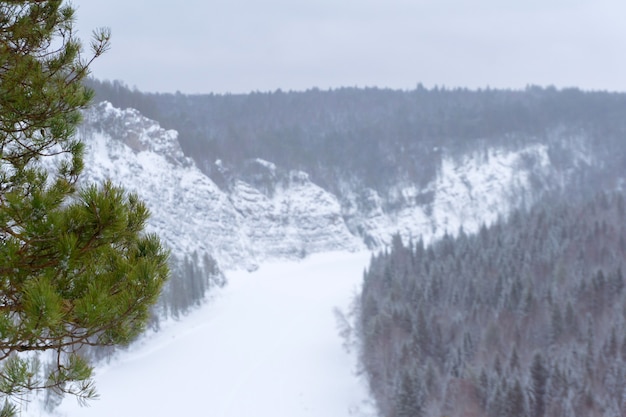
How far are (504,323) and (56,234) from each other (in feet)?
173

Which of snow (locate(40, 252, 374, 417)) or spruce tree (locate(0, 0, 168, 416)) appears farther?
snow (locate(40, 252, 374, 417))

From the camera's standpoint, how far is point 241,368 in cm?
5084

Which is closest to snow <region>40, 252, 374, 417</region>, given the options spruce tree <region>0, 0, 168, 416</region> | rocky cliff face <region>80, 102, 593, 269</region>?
rocky cliff face <region>80, 102, 593, 269</region>

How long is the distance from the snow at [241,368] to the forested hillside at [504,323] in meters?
3.82

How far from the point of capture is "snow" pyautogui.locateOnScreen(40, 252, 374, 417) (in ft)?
136

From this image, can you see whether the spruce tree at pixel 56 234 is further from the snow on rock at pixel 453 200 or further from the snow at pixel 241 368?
the snow on rock at pixel 453 200

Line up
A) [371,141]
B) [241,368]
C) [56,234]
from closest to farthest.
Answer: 1. [56,234]
2. [241,368]
3. [371,141]

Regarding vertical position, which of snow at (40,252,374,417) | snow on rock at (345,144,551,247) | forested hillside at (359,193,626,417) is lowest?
snow at (40,252,374,417)

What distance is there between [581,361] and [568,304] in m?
10.0

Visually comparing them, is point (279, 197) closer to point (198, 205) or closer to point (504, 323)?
point (198, 205)

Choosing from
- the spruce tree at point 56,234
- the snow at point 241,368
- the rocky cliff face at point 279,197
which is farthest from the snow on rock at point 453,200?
the spruce tree at point 56,234

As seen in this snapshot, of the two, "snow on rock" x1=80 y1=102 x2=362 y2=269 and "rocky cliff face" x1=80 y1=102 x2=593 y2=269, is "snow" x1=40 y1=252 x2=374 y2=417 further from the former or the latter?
"snow on rock" x1=80 y1=102 x2=362 y2=269

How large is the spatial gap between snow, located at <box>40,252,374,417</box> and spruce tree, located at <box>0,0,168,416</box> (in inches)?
1313

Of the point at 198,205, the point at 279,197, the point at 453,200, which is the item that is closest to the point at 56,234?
the point at 198,205
